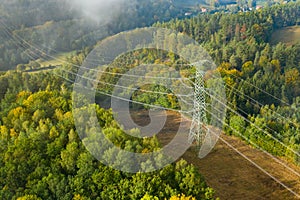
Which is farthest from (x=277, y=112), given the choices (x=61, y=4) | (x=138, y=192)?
(x=61, y=4)

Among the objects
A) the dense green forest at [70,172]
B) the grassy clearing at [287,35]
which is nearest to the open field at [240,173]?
the dense green forest at [70,172]

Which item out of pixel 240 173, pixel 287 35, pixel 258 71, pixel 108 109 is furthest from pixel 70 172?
pixel 287 35

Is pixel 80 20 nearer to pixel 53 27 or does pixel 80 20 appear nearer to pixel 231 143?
pixel 53 27

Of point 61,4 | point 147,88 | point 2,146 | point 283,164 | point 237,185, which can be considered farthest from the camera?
point 61,4

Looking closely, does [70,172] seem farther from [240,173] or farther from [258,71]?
[258,71]

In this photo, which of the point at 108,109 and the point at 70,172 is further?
the point at 108,109

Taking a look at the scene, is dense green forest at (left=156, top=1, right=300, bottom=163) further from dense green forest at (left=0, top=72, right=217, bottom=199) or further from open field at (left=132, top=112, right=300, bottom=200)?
dense green forest at (left=0, top=72, right=217, bottom=199)
